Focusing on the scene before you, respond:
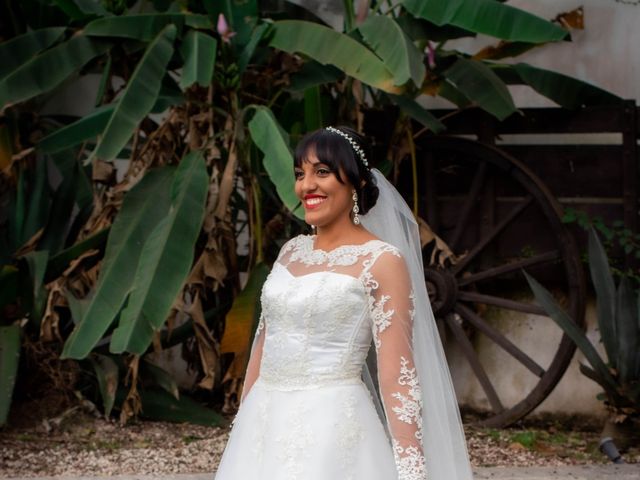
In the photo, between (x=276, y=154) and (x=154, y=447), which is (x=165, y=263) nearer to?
(x=276, y=154)

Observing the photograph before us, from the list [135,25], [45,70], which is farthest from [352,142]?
[45,70]

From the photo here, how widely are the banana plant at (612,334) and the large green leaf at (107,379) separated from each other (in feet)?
7.93

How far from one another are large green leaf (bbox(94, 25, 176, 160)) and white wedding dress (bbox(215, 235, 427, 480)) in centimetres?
260

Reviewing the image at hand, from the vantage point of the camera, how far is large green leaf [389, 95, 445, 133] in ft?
22.4

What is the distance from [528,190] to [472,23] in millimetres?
1177

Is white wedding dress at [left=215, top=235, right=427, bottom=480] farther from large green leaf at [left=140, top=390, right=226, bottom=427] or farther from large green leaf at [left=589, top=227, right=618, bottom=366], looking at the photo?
large green leaf at [left=140, top=390, right=226, bottom=427]

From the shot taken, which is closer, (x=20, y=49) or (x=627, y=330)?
(x=627, y=330)

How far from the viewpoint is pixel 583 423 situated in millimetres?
7305

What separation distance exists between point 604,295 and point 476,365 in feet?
3.82

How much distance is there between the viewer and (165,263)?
5.92 meters

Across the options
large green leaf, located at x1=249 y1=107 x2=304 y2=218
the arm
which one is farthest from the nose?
large green leaf, located at x1=249 y1=107 x2=304 y2=218

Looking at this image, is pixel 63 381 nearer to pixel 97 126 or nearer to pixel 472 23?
pixel 97 126

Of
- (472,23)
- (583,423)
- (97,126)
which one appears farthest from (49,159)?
(583,423)

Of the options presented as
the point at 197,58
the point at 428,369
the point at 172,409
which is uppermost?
the point at 197,58
